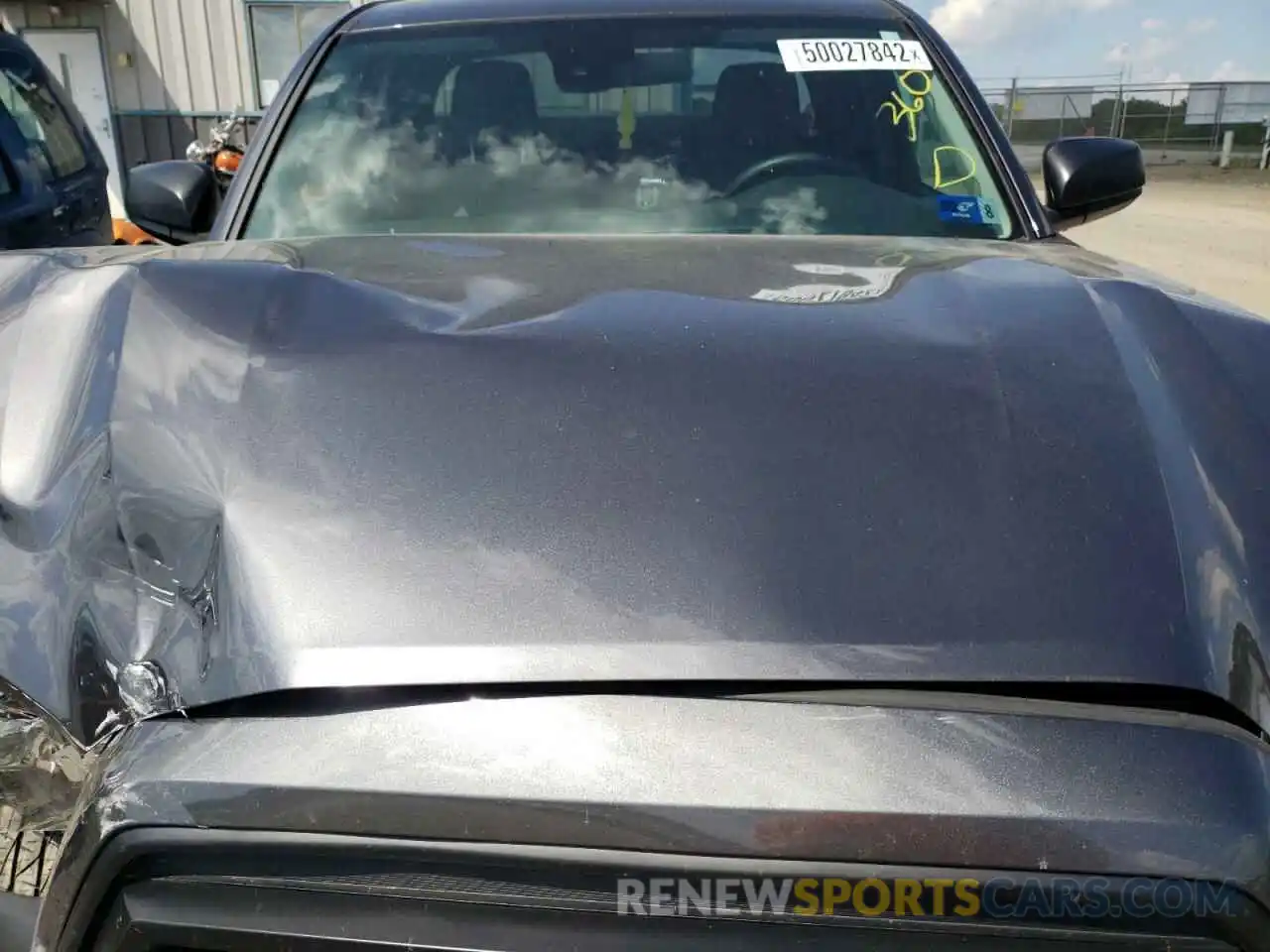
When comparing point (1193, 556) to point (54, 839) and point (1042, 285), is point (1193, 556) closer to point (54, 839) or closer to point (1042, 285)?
point (1042, 285)

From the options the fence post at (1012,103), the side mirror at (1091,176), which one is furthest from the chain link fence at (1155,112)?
the side mirror at (1091,176)

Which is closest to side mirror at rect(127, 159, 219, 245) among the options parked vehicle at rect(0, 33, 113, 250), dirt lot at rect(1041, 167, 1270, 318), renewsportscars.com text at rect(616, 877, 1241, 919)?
renewsportscars.com text at rect(616, 877, 1241, 919)

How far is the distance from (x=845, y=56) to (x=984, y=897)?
207 cm

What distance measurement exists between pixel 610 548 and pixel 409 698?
10.5 inches

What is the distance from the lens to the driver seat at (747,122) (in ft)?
8.53

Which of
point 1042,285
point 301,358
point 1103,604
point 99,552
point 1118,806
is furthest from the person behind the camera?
point 1042,285

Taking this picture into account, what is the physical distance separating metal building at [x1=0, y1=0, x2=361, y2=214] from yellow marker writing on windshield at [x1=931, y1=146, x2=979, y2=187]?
12.9 metres

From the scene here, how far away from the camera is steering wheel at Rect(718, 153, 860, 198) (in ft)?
8.45

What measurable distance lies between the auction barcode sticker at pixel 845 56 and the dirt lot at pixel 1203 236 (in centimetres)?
461

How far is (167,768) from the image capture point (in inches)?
47.6

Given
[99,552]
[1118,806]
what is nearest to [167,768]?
[99,552]

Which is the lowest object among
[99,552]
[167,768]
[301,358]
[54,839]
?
[54,839]

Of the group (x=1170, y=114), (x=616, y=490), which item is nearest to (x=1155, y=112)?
(x=1170, y=114)

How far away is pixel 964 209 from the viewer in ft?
8.21
